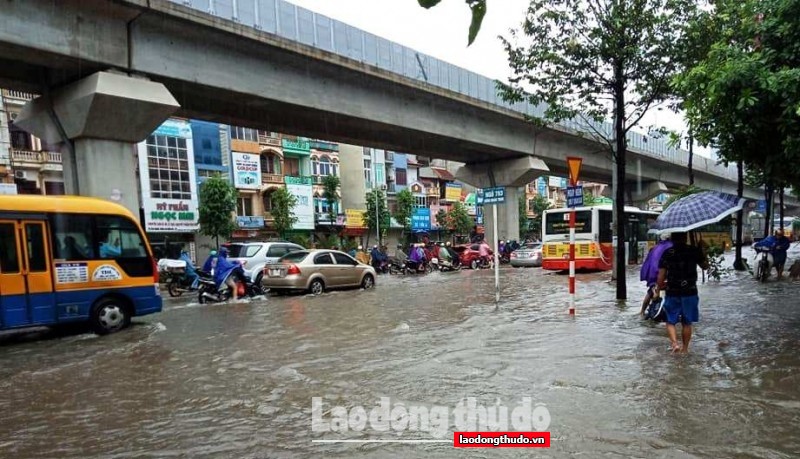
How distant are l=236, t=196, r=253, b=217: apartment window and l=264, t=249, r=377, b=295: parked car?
73.8 feet

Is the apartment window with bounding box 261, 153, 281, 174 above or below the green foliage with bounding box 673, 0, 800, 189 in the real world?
above

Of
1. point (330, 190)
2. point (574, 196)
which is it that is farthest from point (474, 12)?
point (330, 190)

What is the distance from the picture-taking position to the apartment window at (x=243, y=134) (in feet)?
119

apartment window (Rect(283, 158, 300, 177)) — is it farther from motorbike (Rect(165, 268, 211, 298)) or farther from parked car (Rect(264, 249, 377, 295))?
parked car (Rect(264, 249, 377, 295))

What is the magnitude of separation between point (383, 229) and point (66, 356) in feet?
124

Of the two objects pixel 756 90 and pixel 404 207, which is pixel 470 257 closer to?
pixel 404 207

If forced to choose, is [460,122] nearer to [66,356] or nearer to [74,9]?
[74,9]

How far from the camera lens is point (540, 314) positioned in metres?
10.5

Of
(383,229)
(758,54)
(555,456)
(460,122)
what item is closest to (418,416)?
(555,456)

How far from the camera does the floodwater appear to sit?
4.15 m

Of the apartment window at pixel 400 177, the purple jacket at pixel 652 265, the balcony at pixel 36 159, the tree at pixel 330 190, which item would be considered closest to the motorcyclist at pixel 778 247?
the purple jacket at pixel 652 265

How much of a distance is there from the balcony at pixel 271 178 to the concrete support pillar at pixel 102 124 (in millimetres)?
25365

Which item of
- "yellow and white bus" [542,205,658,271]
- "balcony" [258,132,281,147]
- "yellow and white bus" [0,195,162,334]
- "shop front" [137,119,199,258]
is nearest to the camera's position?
"yellow and white bus" [0,195,162,334]

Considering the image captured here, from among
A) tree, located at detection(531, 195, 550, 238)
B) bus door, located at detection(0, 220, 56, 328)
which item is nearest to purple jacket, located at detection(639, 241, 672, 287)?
bus door, located at detection(0, 220, 56, 328)
